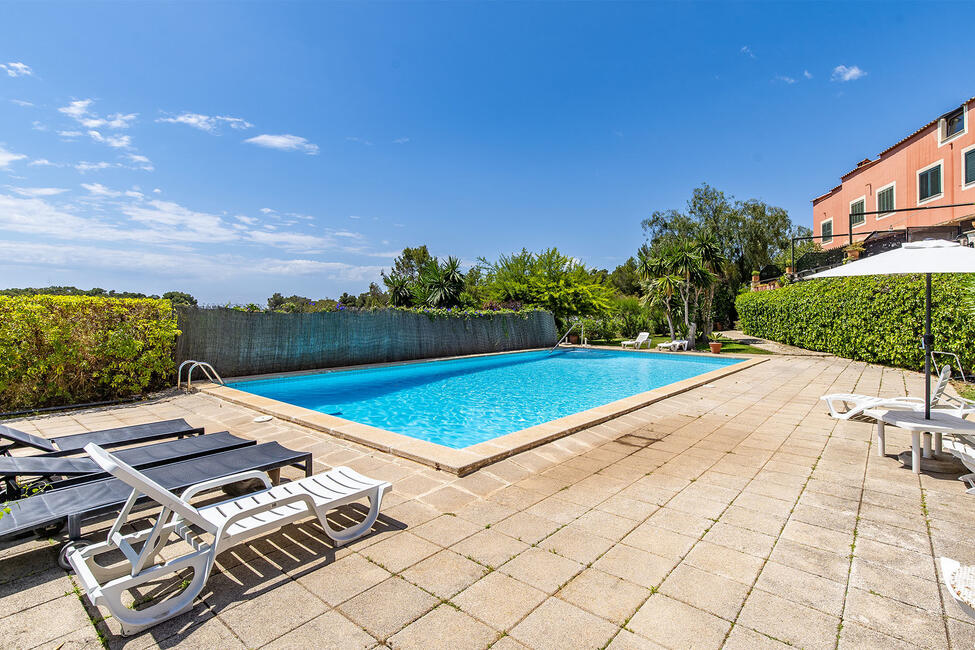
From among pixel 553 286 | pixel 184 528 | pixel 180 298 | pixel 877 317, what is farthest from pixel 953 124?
pixel 180 298

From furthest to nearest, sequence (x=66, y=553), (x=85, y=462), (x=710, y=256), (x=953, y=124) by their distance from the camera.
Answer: (x=710, y=256) < (x=953, y=124) < (x=85, y=462) < (x=66, y=553)

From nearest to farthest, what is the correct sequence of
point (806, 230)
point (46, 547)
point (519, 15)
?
point (46, 547) < point (519, 15) < point (806, 230)

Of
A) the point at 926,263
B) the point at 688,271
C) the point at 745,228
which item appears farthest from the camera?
the point at 745,228

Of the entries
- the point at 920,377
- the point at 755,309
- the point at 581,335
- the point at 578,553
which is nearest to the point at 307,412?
the point at 578,553

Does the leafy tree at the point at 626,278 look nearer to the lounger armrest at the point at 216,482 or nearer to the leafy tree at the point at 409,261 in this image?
the leafy tree at the point at 409,261

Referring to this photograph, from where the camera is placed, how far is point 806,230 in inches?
1277

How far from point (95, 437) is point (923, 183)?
83.2 ft

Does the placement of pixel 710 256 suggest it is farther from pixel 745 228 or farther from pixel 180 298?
pixel 745 228

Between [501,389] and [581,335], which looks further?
[581,335]

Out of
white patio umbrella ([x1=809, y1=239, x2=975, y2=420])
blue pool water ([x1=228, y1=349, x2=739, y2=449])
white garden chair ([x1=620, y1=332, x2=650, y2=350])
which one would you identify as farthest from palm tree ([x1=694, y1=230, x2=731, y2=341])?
white patio umbrella ([x1=809, y1=239, x2=975, y2=420])

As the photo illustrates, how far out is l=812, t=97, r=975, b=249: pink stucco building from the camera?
50.3 feet

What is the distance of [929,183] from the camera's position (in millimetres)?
17297

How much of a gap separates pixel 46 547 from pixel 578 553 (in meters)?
3.16

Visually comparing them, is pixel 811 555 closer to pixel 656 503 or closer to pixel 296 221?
pixel 656 503
